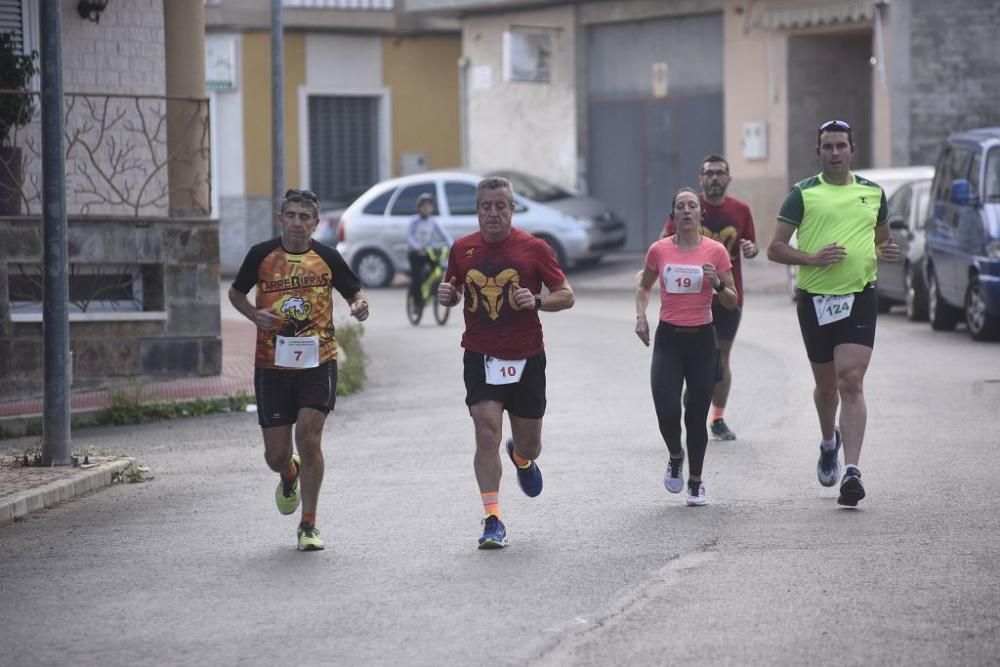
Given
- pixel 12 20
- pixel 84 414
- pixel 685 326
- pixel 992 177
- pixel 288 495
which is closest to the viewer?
pixel 288 495

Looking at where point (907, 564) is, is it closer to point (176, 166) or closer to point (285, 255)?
point (285, 255)

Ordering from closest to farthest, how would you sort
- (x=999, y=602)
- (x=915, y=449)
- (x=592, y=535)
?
(x=999, y=602), (x=592, y=535), (x=915, y=449)

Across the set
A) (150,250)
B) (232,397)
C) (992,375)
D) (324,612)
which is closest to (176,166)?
(150,250)

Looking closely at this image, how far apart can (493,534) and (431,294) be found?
14.7 m

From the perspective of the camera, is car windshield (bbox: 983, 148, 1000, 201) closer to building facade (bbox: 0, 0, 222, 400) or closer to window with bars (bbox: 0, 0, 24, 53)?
building facade (bbox: 0, 0, 222, 400)

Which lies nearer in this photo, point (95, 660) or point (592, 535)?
point (95, 660)

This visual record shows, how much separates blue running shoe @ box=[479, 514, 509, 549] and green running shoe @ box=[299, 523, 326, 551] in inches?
28.9

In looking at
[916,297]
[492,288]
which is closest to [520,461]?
[492,288]

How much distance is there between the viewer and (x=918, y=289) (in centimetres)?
1966

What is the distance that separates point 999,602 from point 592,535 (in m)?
2.15

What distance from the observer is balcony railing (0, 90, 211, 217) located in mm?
15797

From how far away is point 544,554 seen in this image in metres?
7.80

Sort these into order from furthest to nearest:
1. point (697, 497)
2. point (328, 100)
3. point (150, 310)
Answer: point (328, 100) → point (150, 310) → point (697, 497)

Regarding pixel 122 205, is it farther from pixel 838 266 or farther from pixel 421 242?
pixel 838 266
